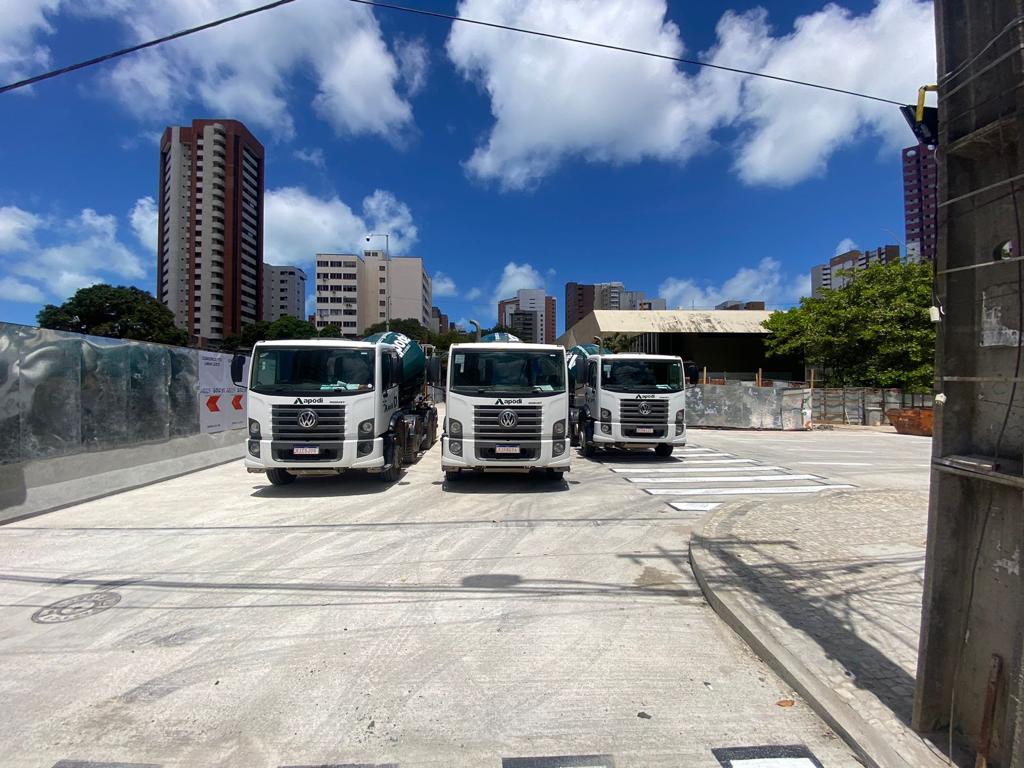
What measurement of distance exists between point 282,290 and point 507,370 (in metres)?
156

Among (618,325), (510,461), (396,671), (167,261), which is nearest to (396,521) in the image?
(510,461)

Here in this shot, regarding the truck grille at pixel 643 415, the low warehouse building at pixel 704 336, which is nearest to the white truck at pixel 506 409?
the truck grille at pixel 643 415

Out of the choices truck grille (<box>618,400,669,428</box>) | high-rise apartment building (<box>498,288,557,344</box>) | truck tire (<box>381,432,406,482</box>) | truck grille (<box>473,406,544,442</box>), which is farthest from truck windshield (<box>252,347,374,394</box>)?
high-rise apartment building (<box>498,288,557,344</box>)

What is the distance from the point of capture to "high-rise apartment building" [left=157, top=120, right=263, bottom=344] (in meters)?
112

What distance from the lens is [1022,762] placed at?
6.76 ft

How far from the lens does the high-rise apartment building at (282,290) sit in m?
147

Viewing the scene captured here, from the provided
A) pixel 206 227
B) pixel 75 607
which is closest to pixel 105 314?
pixel 206 227

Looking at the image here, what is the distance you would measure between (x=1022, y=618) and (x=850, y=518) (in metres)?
5.73

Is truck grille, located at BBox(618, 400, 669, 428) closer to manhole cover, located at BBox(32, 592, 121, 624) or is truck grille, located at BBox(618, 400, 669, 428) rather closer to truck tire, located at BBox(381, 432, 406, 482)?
truck tire, located at BBox(381, 432, 406, 482)

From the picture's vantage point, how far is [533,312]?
12219 centimetres

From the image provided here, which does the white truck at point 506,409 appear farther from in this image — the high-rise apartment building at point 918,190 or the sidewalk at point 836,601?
the high-rise apartment building at point 918,190

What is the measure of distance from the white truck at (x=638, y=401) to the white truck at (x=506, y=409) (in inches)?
146

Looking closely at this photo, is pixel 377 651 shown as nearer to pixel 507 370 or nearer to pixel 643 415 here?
pixel 507 370

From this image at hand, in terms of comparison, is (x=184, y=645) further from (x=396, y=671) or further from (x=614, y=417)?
(x=614, y=417)
